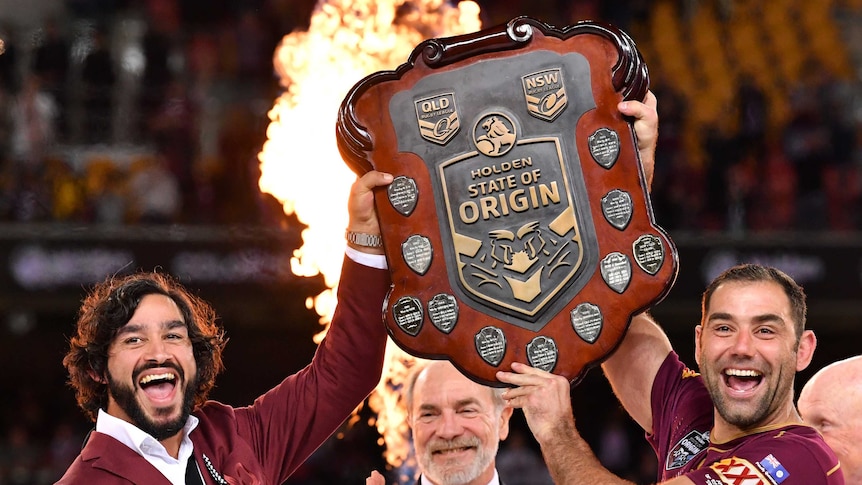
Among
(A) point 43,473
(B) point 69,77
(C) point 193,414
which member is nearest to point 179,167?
(B) point 69,77

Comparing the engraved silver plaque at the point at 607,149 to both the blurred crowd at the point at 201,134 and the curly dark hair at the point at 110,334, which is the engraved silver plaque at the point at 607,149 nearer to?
the curly dark hair at the point at 110,334

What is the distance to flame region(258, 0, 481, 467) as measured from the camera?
4.29 meters

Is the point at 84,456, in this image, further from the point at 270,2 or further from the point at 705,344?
the point at 270,2

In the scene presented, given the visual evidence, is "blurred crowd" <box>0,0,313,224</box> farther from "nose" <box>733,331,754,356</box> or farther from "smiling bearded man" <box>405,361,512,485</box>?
"nose" <box>733,331,754,356</box>

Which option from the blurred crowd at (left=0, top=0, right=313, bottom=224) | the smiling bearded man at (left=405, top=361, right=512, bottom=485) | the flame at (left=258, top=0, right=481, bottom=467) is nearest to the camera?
the smiling bearded man at (left=405, top=361, right=512, bottom=485)

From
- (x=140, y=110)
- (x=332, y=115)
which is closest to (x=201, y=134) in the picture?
(x=140, y=110)

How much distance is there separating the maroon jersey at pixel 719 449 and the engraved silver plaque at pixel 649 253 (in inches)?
19.9

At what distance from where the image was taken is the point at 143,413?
310 centimetres

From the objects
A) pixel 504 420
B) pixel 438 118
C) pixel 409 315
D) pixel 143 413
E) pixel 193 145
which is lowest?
pixel 504 420

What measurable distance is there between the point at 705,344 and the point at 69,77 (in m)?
6.96

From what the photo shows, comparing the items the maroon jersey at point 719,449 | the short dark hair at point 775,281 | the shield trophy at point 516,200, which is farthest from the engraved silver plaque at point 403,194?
the maroon jersey at point 719,449

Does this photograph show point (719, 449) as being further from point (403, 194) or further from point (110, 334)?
point (110, 334)

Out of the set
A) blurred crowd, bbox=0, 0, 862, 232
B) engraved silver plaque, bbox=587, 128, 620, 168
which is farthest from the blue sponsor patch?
blurred crowd, bbox=0, 0, 862, 232

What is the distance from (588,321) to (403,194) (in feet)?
1.80
